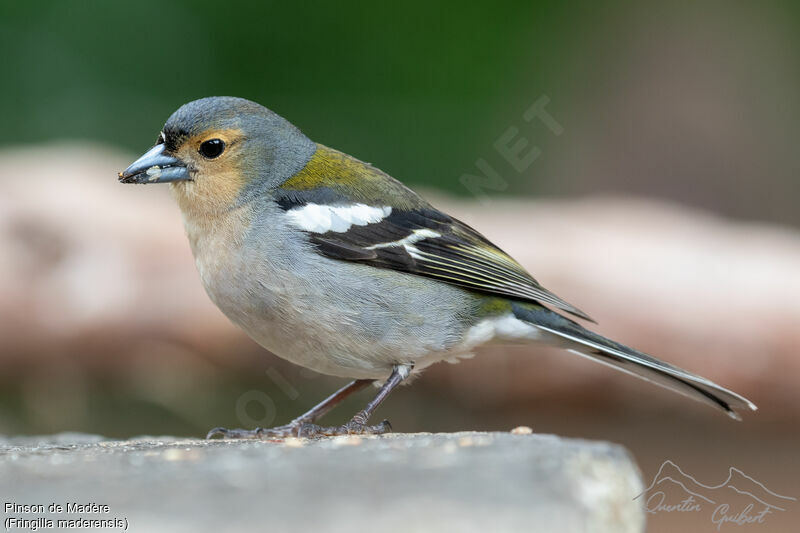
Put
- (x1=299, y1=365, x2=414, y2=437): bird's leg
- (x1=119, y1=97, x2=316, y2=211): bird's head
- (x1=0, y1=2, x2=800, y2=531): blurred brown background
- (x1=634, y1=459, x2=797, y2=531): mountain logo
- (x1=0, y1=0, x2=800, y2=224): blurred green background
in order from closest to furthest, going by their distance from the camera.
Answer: (x1=299, y1=365, x2=414, y2=437): bird's leg → (x1=119, y1=97, x2=316, y2=211): bird's head → (x1=634, y1=459, x2=797, y2=531): mountain logo → (x1=0, y1=2, x2=800, y2=531): blurred brown background → (x1=0, y1=0, x2=800, y2=224): blurred green background

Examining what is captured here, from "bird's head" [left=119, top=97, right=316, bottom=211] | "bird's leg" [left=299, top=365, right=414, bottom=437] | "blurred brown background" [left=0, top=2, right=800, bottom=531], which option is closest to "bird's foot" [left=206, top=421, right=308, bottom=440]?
"bird's leg" [left=299, top=365, right=414, bottom=437]

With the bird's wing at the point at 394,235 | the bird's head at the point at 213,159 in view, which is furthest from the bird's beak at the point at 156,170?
the bird's wing at the point at 394,235

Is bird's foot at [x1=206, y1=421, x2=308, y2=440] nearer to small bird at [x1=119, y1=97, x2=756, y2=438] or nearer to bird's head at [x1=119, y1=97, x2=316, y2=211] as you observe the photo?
small bird at [x1=119, y1=97, x2=756, y2=438]

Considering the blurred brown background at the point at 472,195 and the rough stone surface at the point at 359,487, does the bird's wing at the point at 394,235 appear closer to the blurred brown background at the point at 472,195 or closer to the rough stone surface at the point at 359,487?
the blurred brown background at the point at 472,195

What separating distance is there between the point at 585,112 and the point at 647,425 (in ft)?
22.1

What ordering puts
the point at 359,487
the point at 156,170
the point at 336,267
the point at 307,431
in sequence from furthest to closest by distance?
the point at 156,170, the point at 336,267, the point at 307,431, the point at 359,487

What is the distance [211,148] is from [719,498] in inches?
110

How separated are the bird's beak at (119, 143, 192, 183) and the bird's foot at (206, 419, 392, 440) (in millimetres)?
945

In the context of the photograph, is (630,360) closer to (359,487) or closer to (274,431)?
(274,431)

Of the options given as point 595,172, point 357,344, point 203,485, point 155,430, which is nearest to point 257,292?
point 357,344

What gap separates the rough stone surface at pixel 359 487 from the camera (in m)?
1.70

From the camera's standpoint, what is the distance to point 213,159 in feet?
11.7

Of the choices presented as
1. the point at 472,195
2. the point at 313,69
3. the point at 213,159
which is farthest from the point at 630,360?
the point at 313,69

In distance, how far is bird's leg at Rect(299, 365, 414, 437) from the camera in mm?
3264
